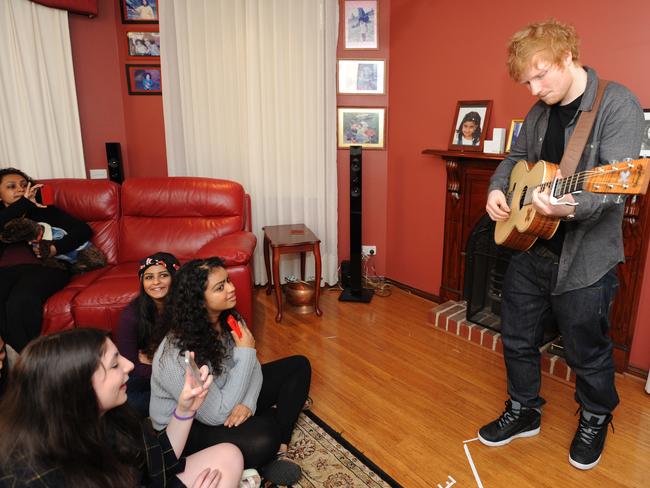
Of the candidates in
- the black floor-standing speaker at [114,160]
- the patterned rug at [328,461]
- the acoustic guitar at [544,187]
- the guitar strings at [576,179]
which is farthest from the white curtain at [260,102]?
the guitar strings at [576,179]

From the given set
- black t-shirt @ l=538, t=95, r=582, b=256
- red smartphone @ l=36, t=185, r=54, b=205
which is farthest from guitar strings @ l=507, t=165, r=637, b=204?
red smartphone @ l=36, t=185, r=54, b=205

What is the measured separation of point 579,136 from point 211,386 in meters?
1.57

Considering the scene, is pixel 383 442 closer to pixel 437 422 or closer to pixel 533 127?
pixel 437 422

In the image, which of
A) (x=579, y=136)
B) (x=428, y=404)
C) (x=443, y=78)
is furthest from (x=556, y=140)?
(x=443, y=78)

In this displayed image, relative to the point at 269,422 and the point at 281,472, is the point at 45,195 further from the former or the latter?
the point at 281,472

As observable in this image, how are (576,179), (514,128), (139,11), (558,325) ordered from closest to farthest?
(576,179), (558,325), (514,128), (139,11)

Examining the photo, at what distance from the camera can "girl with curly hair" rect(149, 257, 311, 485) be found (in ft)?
5.59

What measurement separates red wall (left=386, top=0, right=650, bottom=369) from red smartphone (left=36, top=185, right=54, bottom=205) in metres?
2.42

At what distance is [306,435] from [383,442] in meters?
0.34

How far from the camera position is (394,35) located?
3.52 meters

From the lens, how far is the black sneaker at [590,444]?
185 cm

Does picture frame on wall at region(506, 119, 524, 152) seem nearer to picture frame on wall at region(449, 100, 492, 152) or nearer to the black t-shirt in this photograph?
picture frame on wall at region(449, 100, 492, 152)

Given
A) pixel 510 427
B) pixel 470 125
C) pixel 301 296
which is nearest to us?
pixel 510 427

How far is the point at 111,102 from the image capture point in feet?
12.4
